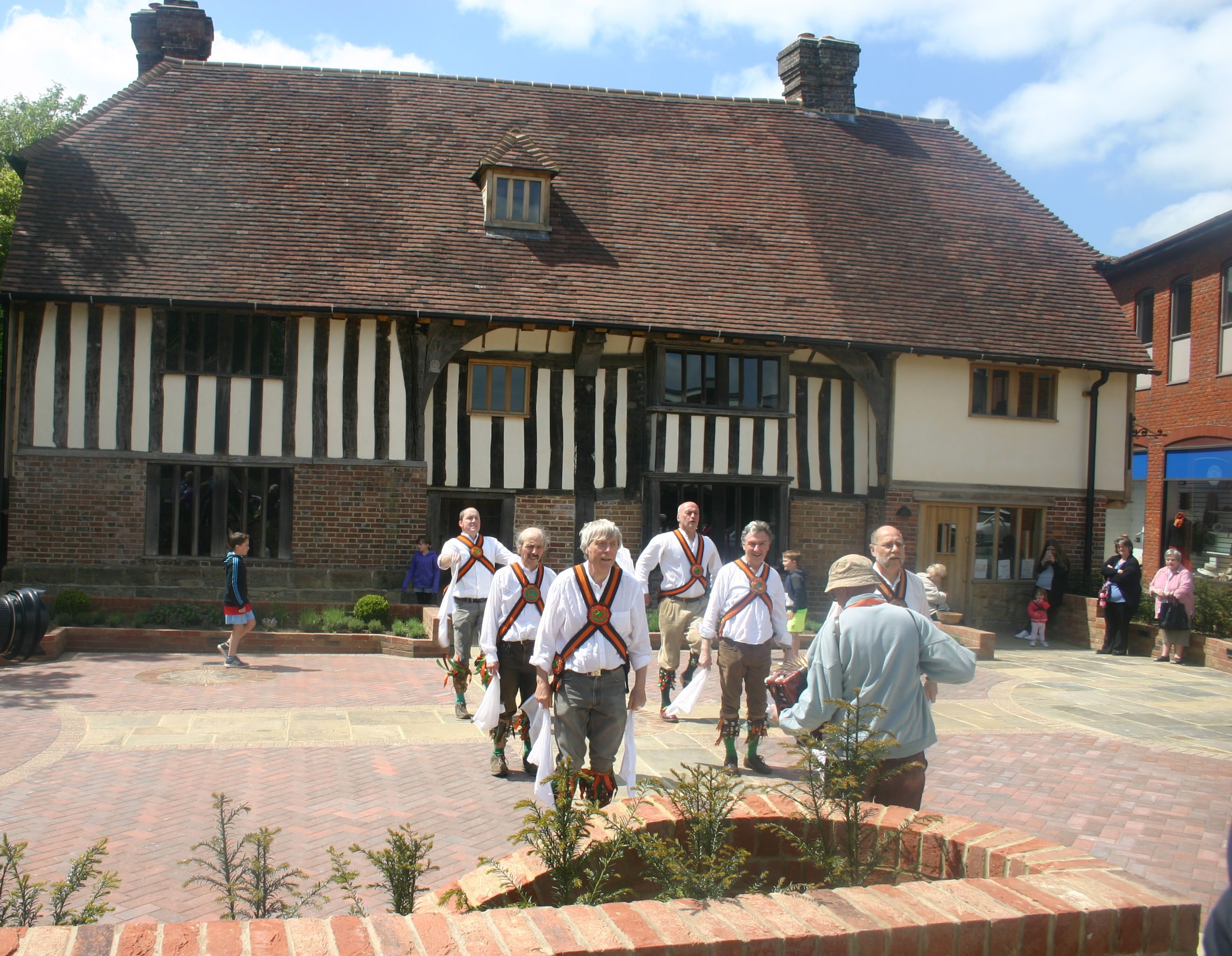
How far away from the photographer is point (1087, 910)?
290 cm

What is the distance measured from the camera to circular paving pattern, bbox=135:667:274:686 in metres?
10.3

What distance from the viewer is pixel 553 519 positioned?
52.5 ft

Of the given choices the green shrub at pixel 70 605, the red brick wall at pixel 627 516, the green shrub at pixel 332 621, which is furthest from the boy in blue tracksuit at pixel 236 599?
the red brick wall at pixel 627 516

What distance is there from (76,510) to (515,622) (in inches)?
413

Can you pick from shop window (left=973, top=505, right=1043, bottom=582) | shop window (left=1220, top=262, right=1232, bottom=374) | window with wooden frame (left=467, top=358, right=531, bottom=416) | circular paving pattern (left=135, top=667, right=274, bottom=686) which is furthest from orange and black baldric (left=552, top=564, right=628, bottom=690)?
shop window (left=1220, top=262, right=1232, bottom=374)

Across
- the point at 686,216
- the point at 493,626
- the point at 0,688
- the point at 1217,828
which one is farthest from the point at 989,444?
the point at 0,688

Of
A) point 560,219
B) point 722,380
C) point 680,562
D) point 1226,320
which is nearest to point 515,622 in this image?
point 680,562

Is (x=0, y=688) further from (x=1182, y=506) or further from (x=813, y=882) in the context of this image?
(x=1182, y=506)

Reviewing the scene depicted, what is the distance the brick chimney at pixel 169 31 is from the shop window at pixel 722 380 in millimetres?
11366

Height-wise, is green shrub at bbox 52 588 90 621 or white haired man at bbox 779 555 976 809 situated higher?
white haired man at bbox 779 555 976 809

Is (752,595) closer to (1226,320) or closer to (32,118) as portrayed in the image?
(1226,320)

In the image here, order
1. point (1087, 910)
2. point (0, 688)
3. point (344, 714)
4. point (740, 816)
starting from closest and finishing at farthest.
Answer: point (1087, 910)
point (740, 816)
point (344, 714)
point (0, 688)

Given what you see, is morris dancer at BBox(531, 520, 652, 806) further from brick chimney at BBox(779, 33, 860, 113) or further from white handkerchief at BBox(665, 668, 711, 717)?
brick chimney at BBox(779, 33, 860, 113)

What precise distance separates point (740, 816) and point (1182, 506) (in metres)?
22.1
